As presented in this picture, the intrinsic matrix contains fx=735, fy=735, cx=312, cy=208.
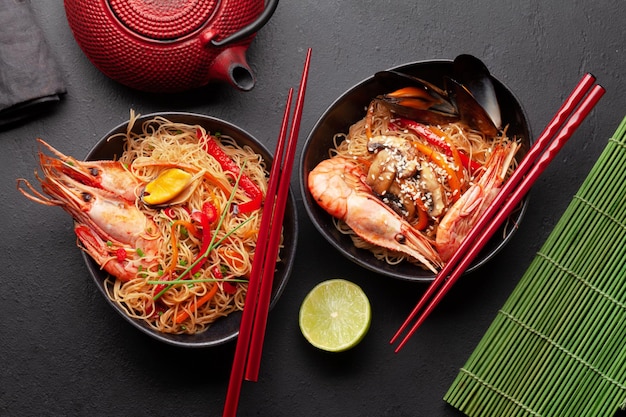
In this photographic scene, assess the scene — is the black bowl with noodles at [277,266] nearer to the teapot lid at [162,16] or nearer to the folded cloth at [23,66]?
the teapot lid at [162,16]

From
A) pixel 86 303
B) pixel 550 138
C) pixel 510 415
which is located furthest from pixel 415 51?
pixel 86 303

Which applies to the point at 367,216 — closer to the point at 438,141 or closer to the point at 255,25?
the point at 438,141

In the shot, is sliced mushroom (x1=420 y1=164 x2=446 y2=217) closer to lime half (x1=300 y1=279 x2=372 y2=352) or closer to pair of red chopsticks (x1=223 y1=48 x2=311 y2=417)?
lime half (x1=300 y1=279 x2=372 y2=352)

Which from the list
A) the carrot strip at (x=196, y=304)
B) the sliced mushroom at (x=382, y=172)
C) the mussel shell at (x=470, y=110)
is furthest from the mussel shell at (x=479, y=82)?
the carrot strip at (x=196, y=304)

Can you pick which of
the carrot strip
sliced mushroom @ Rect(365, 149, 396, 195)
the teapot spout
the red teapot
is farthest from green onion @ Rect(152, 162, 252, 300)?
sliced mushroom @ Rect(365, 149, 396, 195)

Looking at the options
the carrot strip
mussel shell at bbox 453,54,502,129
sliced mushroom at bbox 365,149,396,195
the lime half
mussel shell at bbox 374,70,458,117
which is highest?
mussel shell at bbox 453,54,502,129

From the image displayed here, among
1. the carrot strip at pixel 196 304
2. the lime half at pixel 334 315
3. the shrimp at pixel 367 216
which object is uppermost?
the shrimp at pixel 367 216
